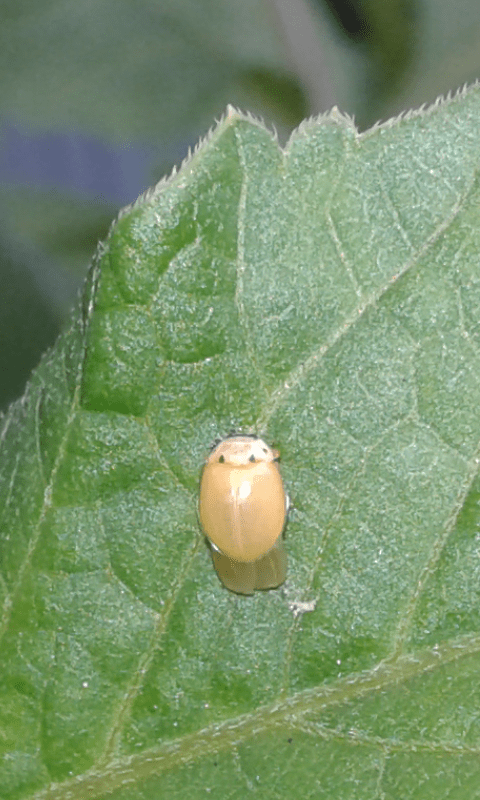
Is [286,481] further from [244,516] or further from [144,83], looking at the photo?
[144,83]

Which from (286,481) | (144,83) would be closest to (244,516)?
(286,481)

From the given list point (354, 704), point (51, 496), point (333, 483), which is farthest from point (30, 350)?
point (354, 704)

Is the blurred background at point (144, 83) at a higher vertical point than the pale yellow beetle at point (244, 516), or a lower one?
higher

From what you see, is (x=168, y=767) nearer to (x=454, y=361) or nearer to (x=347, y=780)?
(x=347, y=780)

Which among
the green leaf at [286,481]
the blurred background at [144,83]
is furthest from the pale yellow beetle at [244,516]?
the blurred background at [144,83]

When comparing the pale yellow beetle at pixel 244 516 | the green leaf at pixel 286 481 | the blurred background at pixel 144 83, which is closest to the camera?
the green leaf at pixel 286 481

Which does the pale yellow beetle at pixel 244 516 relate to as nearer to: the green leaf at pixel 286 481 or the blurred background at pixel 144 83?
the green leaf at pixel 286 481

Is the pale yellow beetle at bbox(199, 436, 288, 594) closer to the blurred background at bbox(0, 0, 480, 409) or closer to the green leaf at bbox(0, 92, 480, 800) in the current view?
the green leaf at bbox(0, 92, 480, 800)
